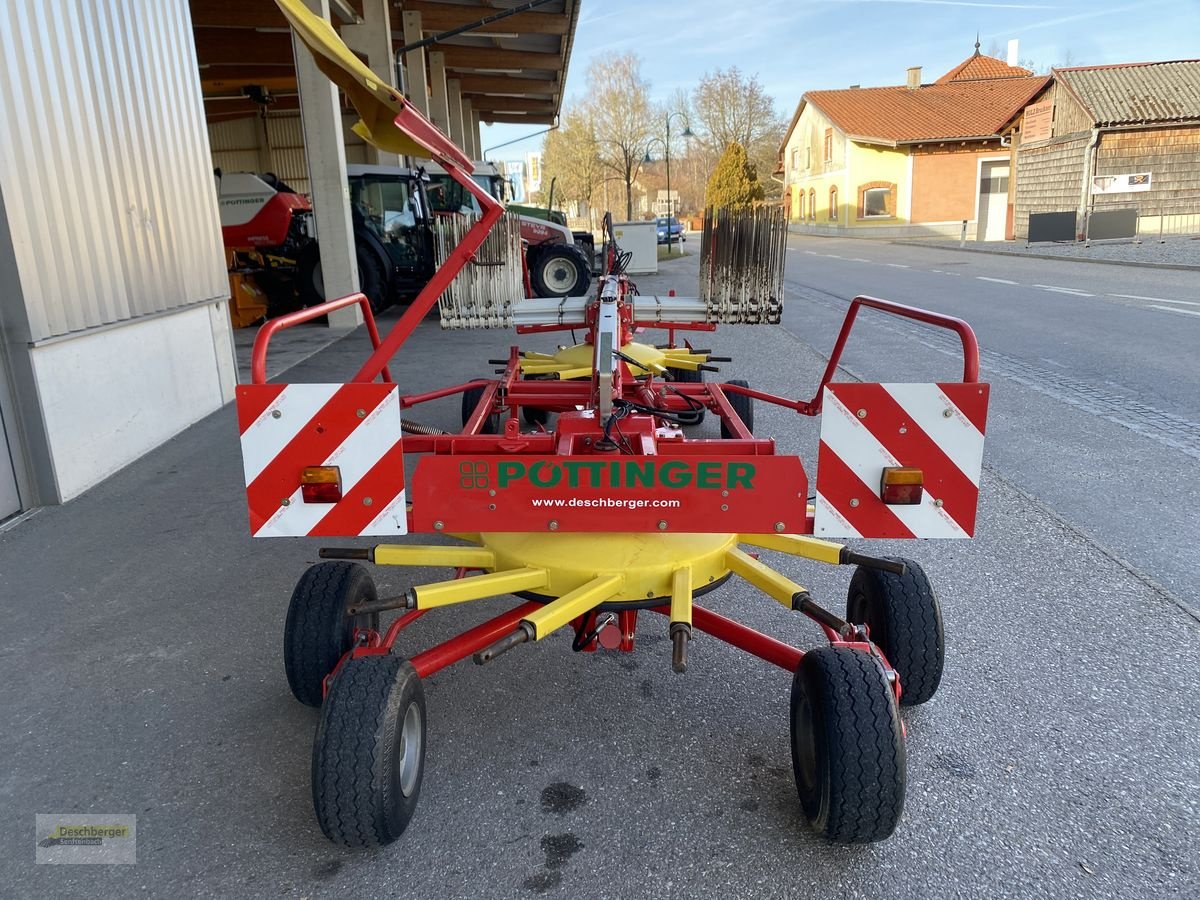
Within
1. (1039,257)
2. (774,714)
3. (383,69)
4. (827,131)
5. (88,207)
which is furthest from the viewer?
(827,131)

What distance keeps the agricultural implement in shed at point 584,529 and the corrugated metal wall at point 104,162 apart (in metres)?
3.18

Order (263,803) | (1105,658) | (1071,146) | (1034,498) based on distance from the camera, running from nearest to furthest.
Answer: (263,803) < (1105,658) < (1034,498) < (1071,146)

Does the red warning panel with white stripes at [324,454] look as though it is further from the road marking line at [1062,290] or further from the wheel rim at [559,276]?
the road marking line at [1062,290]

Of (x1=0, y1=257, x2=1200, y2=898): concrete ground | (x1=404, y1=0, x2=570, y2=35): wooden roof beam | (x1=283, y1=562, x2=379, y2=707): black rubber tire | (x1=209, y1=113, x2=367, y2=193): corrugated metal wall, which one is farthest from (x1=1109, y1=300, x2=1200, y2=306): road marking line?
(x1=209, y1=113, x2=367, y2=193): corrugated metal wall

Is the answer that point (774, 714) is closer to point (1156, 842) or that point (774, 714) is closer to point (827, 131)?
point (1156, 842)

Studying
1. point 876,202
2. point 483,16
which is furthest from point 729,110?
point 483,16

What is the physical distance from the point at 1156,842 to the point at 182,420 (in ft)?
22.0

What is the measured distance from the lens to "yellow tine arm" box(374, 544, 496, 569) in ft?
8.83

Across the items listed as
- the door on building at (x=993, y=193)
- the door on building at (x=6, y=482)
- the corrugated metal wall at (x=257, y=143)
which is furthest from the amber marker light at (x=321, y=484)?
the door on building at (x=993, y=193)

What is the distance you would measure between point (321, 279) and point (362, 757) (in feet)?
40.6

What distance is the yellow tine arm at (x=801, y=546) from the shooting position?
9.05ft

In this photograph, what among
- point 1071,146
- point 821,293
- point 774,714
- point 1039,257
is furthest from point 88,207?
point 1071,146

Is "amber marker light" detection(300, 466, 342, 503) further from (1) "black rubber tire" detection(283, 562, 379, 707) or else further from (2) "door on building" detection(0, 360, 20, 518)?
(2) "door on building" detection(0, 360, 20, 518)

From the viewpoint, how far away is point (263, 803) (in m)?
2.44
